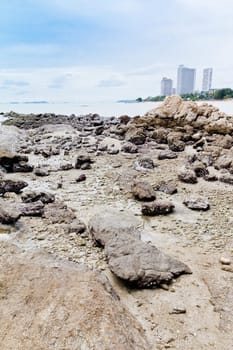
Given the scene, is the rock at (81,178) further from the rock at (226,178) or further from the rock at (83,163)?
the rock at (226,178)

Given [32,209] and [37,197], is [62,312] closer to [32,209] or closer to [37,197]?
[32,209]

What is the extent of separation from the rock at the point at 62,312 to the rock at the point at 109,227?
110 centimetres

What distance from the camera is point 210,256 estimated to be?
4.14m

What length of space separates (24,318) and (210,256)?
253 centimetres

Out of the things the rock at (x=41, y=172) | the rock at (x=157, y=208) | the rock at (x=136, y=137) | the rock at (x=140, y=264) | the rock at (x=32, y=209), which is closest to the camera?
the rock at (x=140, y=264)

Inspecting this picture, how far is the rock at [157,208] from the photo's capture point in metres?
5.37

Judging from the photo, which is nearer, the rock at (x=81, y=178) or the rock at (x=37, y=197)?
the rock at (x=37, y=197)

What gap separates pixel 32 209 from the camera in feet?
17.3

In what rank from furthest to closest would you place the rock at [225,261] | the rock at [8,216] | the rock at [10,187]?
the rock at [10,187] → the rock at [8,216] → the rock at [225,261]

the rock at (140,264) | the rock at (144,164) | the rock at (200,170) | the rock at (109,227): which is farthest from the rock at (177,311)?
the rock at (144,164)

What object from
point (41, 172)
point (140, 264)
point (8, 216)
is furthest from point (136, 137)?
point (140, 264)

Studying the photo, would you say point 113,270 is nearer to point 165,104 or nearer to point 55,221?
point 55,221

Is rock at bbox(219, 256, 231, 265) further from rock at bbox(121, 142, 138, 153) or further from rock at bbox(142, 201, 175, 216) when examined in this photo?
rock at bbox(121, 142, 138, 153)

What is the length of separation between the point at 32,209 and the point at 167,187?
2716mm
